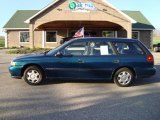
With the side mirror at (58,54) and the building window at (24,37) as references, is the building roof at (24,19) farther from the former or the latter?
the side mirror at (58,54)

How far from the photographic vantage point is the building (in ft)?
99.5

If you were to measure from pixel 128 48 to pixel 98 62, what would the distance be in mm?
1176

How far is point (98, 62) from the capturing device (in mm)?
10953

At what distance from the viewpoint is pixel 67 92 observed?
32.2 feet

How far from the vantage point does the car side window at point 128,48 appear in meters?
11.3

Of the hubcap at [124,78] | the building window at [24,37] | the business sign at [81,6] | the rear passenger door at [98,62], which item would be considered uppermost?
the business sign at [81,6]

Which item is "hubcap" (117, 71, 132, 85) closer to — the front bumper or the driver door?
the driver door

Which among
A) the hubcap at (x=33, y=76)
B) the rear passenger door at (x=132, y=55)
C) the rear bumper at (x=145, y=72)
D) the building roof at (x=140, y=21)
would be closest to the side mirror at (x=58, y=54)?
the hubcap at (x=33, y=76)

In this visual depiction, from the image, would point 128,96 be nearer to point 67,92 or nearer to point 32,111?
point 67,92

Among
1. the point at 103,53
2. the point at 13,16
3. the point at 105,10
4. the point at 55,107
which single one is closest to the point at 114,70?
the point at 103,53

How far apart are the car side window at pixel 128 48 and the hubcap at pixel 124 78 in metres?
0.69

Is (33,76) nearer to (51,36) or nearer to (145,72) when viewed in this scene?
(145,72)

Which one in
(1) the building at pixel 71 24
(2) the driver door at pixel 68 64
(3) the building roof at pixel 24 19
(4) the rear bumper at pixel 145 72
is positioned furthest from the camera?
(3) the building roof at pixel 24 19

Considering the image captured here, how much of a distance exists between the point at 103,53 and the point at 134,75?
4.07 feet
